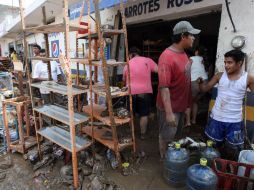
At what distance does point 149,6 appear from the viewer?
4824 millimetres

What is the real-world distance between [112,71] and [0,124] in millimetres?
3093

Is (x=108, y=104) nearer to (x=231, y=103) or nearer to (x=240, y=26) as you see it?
(x=231, y=103)

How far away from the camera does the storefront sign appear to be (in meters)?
4.20


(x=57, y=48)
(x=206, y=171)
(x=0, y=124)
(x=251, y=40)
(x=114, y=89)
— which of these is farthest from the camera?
(x=57, y=48)

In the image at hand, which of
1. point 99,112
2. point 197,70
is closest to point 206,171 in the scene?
point 99,112

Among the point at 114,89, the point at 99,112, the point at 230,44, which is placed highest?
the point at 230,44

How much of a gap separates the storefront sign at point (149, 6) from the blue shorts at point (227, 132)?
236 cm

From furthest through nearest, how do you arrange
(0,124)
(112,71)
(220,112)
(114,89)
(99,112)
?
(112,71) → (0,124) → (99,112) → (114,89) → (220,112)

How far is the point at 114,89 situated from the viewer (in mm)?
3404

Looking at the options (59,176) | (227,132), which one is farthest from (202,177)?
(59,176)

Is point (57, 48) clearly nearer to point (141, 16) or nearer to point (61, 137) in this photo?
point (141, 16)

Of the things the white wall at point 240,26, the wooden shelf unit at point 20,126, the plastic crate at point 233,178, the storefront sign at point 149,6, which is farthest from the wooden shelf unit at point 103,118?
the storefront sign at point 149,6

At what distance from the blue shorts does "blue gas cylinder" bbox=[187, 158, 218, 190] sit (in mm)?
660

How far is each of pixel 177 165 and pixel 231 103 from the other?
113cm
